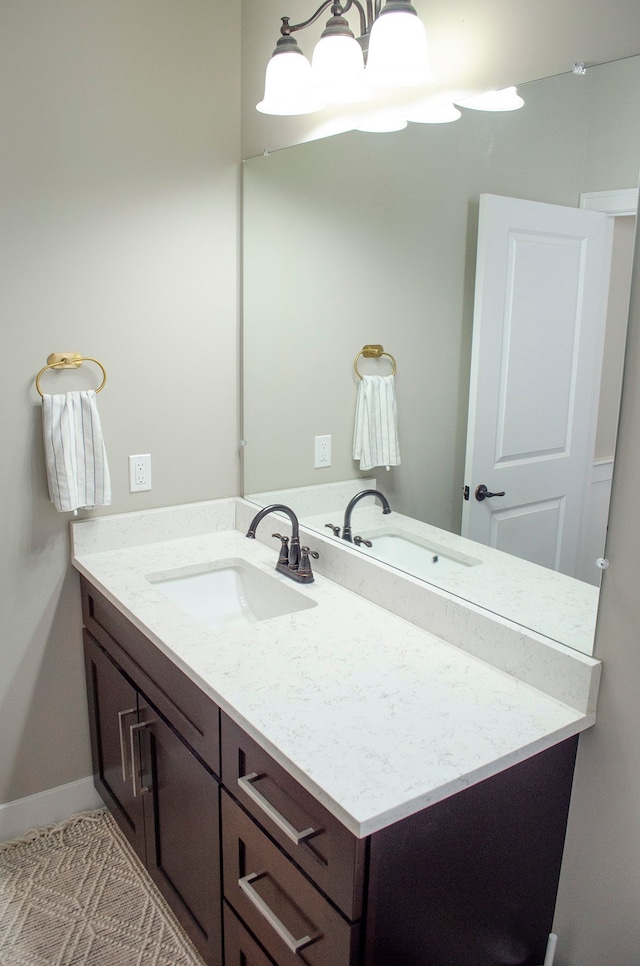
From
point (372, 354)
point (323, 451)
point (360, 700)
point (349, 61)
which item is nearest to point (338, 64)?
point (349, 61)

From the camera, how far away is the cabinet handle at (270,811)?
4.00 feet

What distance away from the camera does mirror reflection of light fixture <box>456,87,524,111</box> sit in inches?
57.2

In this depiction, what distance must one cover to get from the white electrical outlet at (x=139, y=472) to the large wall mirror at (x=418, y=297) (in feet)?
1.09

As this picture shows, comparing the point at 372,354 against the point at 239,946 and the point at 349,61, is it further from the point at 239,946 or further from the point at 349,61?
the point at 239,946

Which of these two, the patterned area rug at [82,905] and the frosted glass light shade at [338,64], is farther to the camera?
the patterned area rug at [82,905]

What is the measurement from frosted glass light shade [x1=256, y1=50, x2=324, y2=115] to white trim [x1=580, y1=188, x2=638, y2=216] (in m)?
0.84

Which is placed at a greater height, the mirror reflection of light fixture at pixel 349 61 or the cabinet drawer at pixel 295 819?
the mirror reflection of light fixture at pixel 349 61

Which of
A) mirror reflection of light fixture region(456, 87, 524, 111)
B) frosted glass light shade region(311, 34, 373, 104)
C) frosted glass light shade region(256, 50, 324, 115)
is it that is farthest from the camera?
frosted glass light shade region(256, 50, 324, 115)

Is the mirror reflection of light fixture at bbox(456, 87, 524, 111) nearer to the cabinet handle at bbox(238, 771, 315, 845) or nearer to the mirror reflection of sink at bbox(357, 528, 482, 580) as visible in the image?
the mirror reflection of sink at bbox(357, 528, 482, 580)

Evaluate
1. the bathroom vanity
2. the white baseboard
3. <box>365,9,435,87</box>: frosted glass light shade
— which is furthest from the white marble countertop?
<box>365,9,435,87</box>: frosted glass light shade

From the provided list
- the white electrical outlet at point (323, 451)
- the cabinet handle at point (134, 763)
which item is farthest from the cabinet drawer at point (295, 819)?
the white electrical outlet at point (323, 451)

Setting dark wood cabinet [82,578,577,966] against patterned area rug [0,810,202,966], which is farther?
patterned area rug [0,810,202,966]

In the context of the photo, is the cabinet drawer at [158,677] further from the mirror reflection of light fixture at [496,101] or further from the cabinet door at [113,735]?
the mirror reflection of light fixture at [496,101]

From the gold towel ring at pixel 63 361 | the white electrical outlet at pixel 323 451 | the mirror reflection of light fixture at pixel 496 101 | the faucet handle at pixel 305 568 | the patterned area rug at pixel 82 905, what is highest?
the mirror reflection of light fixture at pixel 496 101
